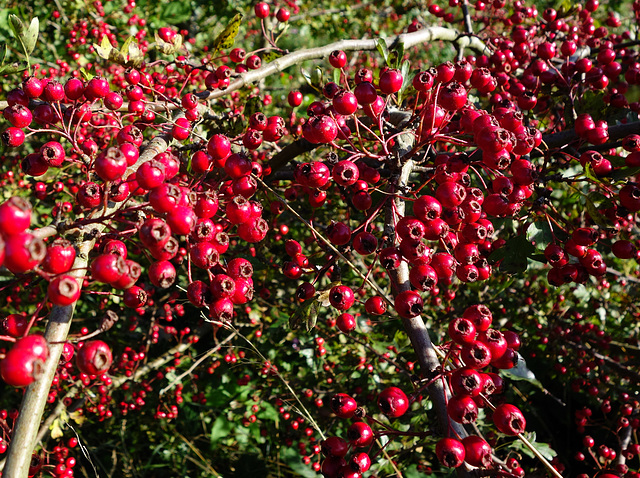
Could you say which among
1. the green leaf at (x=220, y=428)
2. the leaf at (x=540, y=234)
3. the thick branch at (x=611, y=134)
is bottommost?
the green leaf at (x=220, y=428)

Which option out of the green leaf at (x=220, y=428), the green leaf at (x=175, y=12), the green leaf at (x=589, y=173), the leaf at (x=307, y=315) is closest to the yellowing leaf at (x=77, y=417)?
the green leaf at (x=220, y=428)

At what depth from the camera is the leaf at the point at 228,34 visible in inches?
84.3

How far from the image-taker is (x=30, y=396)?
1147 millimetres

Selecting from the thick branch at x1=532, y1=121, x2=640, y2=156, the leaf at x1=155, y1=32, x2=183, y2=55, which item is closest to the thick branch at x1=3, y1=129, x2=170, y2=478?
the leaf at x1=155, y1=32, x2=183, y2=55

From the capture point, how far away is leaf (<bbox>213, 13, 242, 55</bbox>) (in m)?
2.14

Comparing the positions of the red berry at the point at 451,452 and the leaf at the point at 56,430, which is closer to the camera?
the red berry at the point at 451,452

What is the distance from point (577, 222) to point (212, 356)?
113 inches

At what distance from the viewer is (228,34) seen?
2186 mm

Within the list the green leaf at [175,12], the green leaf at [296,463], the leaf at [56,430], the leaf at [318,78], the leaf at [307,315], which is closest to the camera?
the leaf at [307,315]

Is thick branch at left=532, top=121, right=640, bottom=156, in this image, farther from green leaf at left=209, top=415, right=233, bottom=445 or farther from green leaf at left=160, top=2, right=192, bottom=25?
green leaf at left=160, top=2, right=192, bottom=25

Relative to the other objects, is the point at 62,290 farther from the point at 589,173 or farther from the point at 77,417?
the point at 77,417

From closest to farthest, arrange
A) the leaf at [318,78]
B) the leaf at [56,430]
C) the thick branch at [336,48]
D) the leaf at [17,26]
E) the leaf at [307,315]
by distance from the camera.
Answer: the leaf at [307,315] → the leaf at [17,26] → the leaf at [318,78] → the thick branch at [336,48] → the leaf at [56,430]

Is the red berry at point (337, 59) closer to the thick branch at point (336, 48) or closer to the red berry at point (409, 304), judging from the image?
the thick branch at point (336, 48)

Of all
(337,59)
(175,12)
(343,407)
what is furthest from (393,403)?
(175,12)
